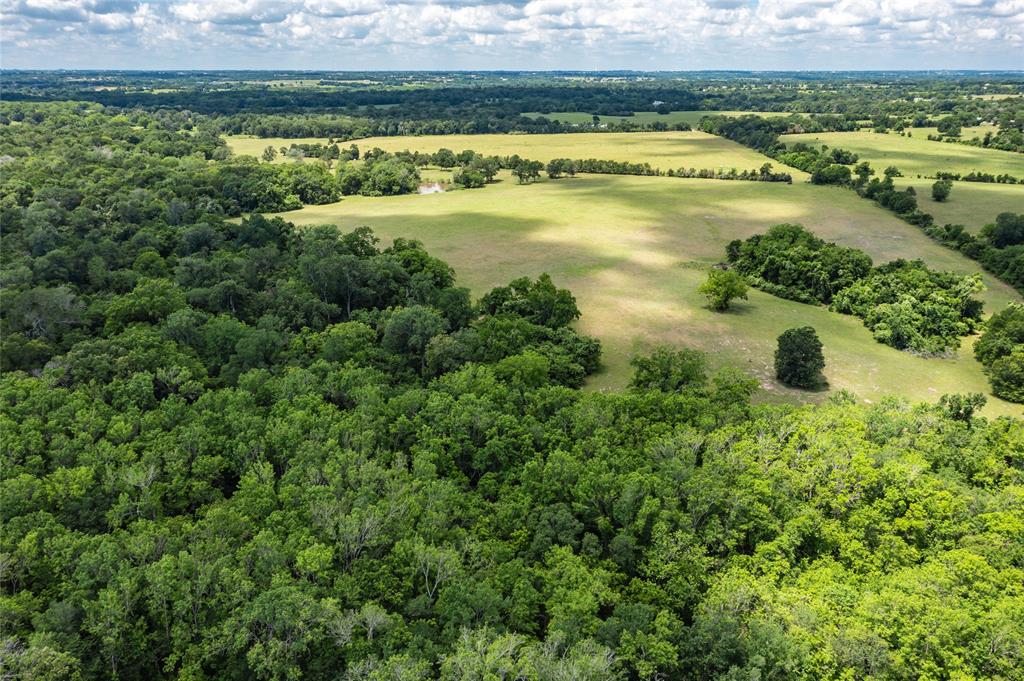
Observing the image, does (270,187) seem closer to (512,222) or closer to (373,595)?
(512,222)

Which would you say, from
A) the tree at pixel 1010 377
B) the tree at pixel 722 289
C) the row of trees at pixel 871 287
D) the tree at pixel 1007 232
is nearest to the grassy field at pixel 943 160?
the tree at pixel 1007 232

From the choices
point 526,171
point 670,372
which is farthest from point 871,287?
point 526,171

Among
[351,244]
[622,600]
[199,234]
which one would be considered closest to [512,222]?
[351,244]

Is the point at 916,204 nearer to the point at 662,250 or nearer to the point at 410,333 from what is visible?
the point at 662,250

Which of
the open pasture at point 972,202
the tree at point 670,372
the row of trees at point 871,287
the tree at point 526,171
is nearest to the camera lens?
the tree at point 670,372

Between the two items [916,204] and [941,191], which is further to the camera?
[941,191]

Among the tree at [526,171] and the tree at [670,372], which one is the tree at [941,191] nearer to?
the tree at [526,171]

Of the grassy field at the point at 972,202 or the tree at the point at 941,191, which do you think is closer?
the grassy field at the point at 972,202
